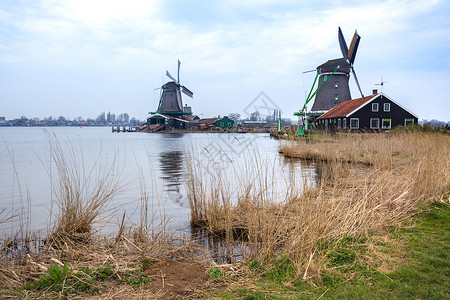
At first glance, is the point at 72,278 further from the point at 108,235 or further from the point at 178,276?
the point at 108,235

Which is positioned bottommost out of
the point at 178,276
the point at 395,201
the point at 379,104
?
the point at 178,276

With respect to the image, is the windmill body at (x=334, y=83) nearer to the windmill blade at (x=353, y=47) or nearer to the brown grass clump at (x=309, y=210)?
the windmill blade at (x=353, y=47)

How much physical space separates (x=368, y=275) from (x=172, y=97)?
68151mm

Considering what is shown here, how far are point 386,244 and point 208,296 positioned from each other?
2674 mm

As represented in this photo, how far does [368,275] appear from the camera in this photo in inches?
143

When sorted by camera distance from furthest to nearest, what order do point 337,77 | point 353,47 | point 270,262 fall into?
point 337,77, point 353,47, point 270,262

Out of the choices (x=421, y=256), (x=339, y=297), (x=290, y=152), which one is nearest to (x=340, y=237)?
(x=421, y=256)

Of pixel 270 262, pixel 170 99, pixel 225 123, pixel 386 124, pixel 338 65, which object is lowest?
pixel 270 262

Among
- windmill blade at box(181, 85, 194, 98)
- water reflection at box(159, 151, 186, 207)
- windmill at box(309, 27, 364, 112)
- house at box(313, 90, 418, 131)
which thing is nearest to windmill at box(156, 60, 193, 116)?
windmill blade at box(181, 85, 194, 98)

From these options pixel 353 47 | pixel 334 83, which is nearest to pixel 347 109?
pixel 334 83

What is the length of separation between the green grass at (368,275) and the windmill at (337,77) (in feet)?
132

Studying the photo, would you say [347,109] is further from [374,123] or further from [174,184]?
[174,184]

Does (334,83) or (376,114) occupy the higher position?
(334,83)

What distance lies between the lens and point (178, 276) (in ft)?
12.6
